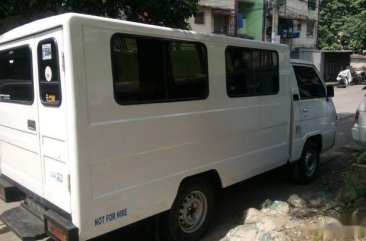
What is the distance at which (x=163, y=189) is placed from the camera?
3873 mm

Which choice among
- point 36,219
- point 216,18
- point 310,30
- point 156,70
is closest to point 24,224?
point 36,219

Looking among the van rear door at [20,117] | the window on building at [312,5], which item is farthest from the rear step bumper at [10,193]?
the window on building at [312,5]

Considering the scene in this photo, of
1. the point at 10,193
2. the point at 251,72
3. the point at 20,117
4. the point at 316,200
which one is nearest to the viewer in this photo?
the point at 20,117

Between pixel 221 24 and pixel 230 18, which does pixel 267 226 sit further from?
pixel 230 18

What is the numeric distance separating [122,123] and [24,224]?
1395 millimetres

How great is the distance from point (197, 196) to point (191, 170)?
42cm

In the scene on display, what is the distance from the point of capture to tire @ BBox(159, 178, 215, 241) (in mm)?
4094

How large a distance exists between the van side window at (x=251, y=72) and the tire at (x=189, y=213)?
3.77 ft

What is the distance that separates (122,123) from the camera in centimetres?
345

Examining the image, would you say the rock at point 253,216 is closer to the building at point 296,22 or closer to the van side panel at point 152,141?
the van side panel at point 152,141

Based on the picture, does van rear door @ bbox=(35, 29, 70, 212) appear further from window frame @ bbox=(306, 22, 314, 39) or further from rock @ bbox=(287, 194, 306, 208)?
window frame @ bbox=(306, 22, 314, 39)

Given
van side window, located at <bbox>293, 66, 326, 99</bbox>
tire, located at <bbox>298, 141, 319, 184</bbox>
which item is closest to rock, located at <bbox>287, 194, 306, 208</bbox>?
tire, located at <bbox>298, 141, 319, 184</bbox>

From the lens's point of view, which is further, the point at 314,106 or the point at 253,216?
the point at 314,106

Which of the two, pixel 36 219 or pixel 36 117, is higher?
pixel 36 117
